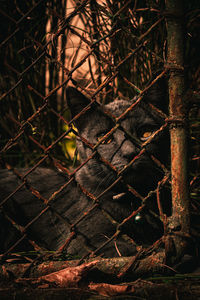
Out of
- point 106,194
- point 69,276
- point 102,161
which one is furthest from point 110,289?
point 106,194

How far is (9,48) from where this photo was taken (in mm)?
2703

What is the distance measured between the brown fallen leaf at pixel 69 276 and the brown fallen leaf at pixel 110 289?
6 cm

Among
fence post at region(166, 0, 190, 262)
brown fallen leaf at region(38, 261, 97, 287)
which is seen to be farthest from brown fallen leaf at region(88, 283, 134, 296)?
fence post at region(166, 0, 190, 262)

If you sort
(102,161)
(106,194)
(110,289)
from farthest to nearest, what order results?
1. (106,194)
2. (102,161)
3. (110,289)

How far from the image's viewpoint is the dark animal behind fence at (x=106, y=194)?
142 centimetres

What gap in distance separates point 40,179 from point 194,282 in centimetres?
128

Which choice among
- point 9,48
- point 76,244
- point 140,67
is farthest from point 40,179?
point 9,48

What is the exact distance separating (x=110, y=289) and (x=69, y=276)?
0.53 ft

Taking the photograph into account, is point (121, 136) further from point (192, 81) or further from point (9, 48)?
point (9, 48)

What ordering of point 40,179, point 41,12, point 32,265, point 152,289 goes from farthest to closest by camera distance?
point 41,12 → point 40,179 → point 32,265 → point 152,289

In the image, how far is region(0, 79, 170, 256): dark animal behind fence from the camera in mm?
1418

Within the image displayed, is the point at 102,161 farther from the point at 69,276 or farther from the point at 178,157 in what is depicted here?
the point at 69,276

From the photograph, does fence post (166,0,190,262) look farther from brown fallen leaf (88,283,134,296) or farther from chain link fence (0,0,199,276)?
brown fallen leaf (88,283,134,296)

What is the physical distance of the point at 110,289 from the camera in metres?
1.00
